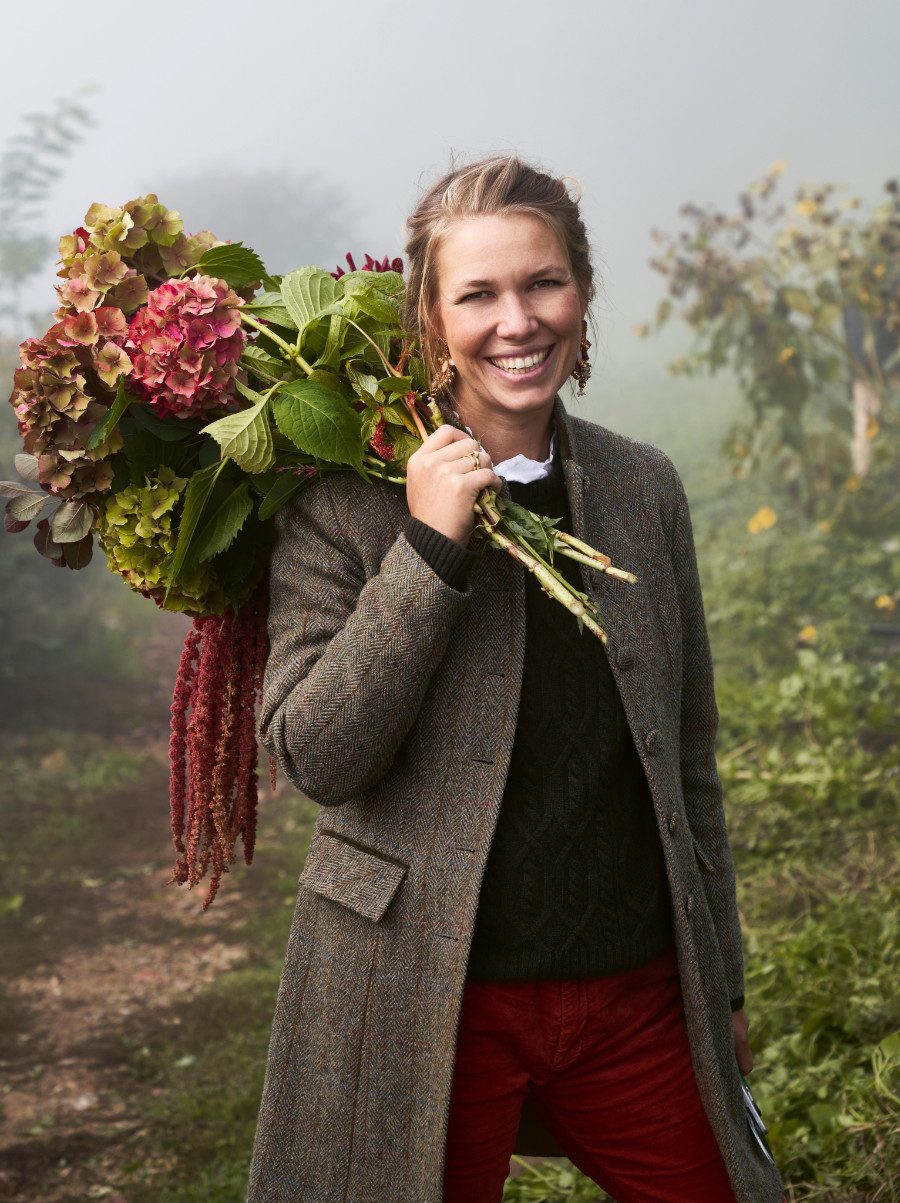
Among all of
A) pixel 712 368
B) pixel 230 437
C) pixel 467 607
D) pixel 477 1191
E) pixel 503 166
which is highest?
pixel 712 368

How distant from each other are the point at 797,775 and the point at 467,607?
3.09 metres

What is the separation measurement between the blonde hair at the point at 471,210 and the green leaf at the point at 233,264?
0.67 feet

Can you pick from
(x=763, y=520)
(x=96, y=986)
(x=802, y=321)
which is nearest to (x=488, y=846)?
(x=96, y=986)

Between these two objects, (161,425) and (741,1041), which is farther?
(741,1041)

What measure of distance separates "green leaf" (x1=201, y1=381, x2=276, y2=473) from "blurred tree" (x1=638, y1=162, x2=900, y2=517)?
15.3ft

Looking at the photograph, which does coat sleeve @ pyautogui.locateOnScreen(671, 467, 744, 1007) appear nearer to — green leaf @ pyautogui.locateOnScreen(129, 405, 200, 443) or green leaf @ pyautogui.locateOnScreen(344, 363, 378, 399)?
green leaf @ pyautogui.locateOnScreen(344, 363, 378, 399)

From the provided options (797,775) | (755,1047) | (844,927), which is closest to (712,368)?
(797,775)

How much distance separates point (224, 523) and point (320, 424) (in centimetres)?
18

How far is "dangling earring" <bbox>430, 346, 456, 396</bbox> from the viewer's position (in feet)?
5.59

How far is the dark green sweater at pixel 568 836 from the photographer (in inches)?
64.7

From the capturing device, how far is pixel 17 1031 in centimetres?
393

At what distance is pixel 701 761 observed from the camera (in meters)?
1.92

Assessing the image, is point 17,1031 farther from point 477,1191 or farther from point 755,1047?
point 477,1191

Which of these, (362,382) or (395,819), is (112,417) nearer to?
(362,382)
